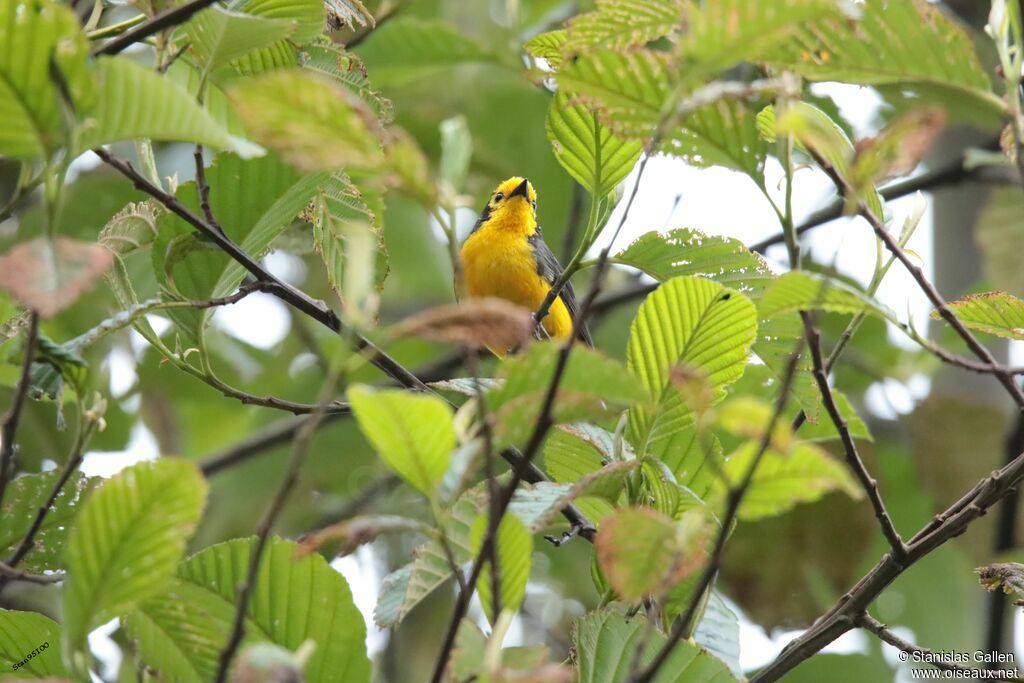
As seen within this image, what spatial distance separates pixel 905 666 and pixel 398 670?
1977mm

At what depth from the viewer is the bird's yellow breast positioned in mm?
4219

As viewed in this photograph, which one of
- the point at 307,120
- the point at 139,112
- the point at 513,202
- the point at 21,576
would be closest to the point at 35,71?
the point at 139,112

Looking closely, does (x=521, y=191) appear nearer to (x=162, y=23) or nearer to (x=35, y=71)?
(x=162, y=23)

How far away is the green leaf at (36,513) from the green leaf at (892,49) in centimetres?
124

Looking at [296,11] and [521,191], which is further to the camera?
[521,191]

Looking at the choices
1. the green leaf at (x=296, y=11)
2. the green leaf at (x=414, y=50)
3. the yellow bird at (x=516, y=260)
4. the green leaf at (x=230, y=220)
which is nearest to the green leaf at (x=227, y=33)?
the green leaf at (x=296, y=11)

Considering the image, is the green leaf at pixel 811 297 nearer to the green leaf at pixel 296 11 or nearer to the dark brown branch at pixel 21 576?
the green leaf at pixel 296 11

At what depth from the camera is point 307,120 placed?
0.97 metres

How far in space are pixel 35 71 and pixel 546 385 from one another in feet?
1.84

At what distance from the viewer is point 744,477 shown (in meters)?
1.02

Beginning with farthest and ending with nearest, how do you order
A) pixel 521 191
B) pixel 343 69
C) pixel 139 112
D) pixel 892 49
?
pixel 521 191 → pixel 343 69 → pixel 892 49 → pixel 139 112

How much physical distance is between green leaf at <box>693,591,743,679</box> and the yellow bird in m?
2.20

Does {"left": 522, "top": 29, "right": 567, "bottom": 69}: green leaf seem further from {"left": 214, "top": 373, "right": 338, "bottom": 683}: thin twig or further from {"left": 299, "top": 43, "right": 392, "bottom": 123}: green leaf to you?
{"left": 214, "top": 373, "right": 338, "bottom": 683}: thin twig

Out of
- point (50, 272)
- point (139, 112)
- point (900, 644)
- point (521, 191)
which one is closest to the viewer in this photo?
point (50, 272)
